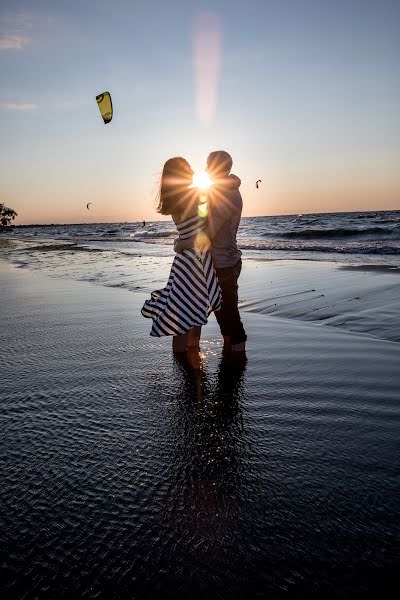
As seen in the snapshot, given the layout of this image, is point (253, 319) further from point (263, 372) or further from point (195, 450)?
A: point (195, 450)

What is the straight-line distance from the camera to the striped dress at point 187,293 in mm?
3855

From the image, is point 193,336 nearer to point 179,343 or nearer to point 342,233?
point 179,343

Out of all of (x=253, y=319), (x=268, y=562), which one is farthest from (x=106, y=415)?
(x=253, y=319)

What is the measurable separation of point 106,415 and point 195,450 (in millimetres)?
627

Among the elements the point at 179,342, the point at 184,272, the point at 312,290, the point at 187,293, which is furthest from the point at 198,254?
the point at 312,290

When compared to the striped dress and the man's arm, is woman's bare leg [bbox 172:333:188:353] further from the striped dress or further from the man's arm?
the man's arm

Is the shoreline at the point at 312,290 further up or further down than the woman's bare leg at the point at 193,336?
further down

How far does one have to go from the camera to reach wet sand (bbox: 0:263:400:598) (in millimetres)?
1281

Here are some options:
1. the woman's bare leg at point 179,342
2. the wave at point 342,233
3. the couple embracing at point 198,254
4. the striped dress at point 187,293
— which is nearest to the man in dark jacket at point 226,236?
the couple embracing at point 198,254

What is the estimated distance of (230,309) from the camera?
4.13 metres

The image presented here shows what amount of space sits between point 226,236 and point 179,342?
110 cm

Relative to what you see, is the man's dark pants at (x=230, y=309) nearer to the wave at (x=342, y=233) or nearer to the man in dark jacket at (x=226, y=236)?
the man in dark jacket at (x=226, y=236)

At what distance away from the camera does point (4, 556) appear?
1.34m

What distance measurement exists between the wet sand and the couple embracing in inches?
15.3
